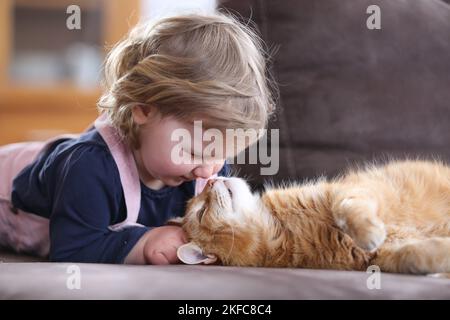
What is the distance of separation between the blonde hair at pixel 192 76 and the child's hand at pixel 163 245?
254mm

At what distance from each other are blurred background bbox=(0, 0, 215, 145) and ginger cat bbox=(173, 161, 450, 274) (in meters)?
2.22

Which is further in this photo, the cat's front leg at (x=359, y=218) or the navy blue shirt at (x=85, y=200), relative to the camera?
the navy blue shirt at (x=85, y=200)

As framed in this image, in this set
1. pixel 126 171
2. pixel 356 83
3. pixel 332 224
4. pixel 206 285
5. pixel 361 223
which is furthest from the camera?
pixel 356 83

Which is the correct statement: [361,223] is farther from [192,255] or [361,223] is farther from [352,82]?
[352,82]

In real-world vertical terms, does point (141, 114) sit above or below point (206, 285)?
above

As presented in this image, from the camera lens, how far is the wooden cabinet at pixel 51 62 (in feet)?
11.6

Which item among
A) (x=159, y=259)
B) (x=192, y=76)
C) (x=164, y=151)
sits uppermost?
(x=192, y=76)

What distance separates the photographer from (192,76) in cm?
150

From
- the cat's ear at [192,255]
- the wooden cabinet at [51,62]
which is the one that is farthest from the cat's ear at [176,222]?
the wooden cabinet at [51,62]

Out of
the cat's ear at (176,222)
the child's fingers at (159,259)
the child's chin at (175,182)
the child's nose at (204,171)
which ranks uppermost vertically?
the child's nose at (204,171)

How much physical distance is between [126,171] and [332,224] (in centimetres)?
51

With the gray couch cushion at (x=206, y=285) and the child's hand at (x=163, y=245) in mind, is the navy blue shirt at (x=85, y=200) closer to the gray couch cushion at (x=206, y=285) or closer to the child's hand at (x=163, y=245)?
the child's hand at (x=163, y=245)

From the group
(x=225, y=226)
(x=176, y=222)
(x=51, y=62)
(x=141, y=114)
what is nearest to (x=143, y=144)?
(x=141, y=114)
